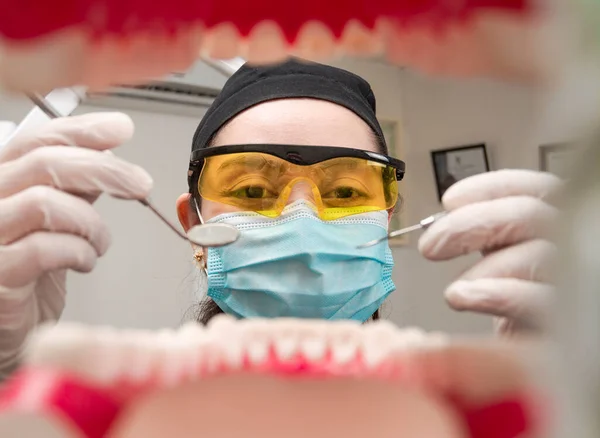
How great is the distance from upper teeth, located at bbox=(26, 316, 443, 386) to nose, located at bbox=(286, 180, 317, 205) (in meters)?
0.29

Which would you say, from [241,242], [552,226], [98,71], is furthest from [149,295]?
[552,226]

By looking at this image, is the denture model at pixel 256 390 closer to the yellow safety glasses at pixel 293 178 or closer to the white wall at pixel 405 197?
the white wall at pixel 405 197

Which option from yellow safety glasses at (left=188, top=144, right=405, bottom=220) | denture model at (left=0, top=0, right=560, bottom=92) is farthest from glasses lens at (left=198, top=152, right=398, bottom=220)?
denture model at (left=0, top=0, right=560, bottom=92)

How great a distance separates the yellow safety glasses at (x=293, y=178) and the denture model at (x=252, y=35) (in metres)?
0.24

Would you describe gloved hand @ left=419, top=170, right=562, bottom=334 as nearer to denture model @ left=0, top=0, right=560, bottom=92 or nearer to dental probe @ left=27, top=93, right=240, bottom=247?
denture model @ left=0, top=0, right=560, bottom=92

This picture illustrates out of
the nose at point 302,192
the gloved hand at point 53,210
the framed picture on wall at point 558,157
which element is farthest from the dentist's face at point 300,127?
the framed picture on wall at point 558,157

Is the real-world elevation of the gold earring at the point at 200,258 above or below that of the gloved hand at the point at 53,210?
below

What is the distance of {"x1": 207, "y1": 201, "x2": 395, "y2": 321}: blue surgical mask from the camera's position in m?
0.51

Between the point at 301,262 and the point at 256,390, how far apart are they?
0.93 feet

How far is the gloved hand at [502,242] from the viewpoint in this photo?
216 mm

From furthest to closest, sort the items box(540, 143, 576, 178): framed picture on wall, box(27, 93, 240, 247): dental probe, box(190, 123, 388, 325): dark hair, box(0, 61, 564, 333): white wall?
box(190, 123, 388, 325): dark hair < box(27, 93, 240, 247): dental probe < box(0, 61, 564, 333): white wall < box(540, 143, 576, 178): framed picture on wall

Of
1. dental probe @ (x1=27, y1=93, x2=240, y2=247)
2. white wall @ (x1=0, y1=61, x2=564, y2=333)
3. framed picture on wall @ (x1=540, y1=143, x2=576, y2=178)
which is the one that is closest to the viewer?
framed picture on wall @ (x1=540, y1=143, x2=576, y2=178)

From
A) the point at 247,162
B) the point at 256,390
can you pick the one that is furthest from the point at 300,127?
the point at 256,390

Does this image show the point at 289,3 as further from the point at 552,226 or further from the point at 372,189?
the point at 372,189
